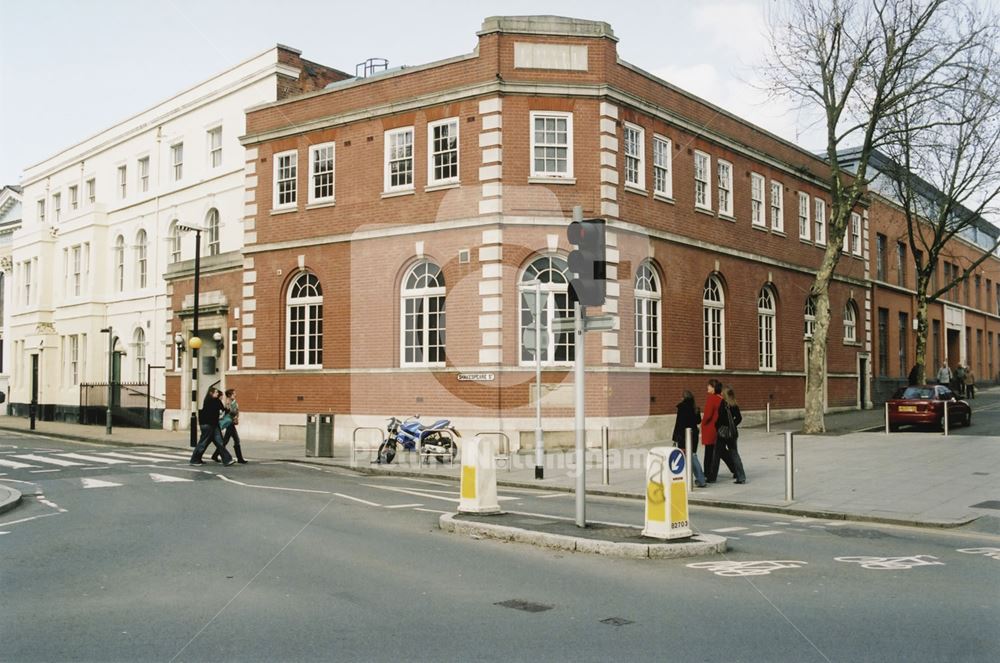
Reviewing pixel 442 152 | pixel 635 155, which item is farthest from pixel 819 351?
pixel 442 152

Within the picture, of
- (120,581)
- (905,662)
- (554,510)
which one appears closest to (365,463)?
(554,510)

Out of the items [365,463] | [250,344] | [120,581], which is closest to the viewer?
[120,581]

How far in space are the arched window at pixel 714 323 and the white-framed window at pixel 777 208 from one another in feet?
17.1

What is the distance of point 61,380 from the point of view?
44.7 metres

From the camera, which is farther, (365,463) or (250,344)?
(250,344)

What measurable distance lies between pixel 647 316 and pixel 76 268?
31.0 m

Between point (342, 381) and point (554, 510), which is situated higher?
point (342, 381)

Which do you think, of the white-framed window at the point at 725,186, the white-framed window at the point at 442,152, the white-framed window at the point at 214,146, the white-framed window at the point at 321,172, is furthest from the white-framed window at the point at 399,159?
the white-framed window at the point at 214,146

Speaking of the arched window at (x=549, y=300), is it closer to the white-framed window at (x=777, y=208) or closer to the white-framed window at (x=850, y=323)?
the white-framed window at (x=777, y=208)

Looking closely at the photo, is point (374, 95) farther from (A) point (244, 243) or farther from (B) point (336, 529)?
(B) point (336, 529)

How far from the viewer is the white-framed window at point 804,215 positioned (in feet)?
118

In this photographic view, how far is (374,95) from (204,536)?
18.9 m

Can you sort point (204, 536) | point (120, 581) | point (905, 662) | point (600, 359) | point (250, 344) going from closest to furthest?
1. point (905, 662)
2. point (120, 581)
3. point (204, 536)
4. point (600, 359)
5. point (250, 344)

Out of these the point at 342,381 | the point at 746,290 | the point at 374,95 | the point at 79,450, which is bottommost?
the point at 79,450
